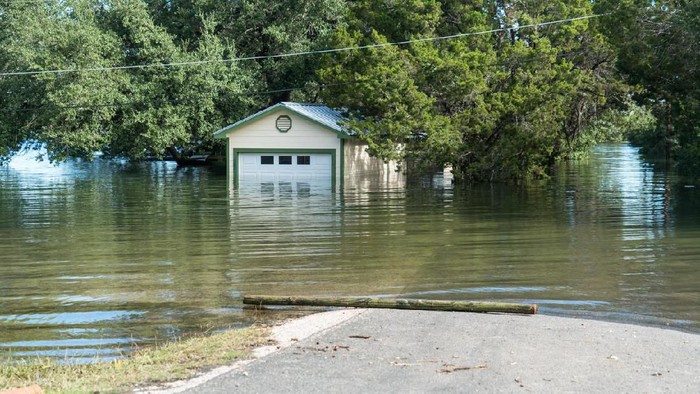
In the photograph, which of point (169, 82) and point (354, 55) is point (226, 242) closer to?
point (354, 55)

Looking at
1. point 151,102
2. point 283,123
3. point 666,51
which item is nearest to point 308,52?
point 283,123

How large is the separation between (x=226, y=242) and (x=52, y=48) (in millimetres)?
29648

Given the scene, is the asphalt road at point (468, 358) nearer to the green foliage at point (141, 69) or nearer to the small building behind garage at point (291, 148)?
the small building behind garage at point (291, 148)

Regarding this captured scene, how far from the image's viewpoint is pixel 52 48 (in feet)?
148

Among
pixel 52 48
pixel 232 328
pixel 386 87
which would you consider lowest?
pixel 232 328

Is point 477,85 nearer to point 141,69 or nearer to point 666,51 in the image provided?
point 666,51

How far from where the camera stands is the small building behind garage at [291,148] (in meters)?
40.9

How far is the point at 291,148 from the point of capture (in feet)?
137

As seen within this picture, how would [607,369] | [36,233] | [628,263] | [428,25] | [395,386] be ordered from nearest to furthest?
1. [395,386]
2. [607,369]
3. [628,263]
4. [36,233]
5. [428,25]

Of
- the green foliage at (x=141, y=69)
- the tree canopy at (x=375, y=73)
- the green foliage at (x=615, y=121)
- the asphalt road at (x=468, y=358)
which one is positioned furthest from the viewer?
the green foliage at (x=615, y=121)

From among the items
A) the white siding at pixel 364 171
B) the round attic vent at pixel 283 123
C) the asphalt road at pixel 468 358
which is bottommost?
the asphalt road at pixel 468 358

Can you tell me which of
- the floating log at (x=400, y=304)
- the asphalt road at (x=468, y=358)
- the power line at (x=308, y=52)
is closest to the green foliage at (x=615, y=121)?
the power line at (x=308, y=52)

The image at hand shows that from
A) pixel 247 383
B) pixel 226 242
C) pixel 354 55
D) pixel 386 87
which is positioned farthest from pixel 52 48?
pixel 247 383

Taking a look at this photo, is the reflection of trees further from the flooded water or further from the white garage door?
the white garage door
